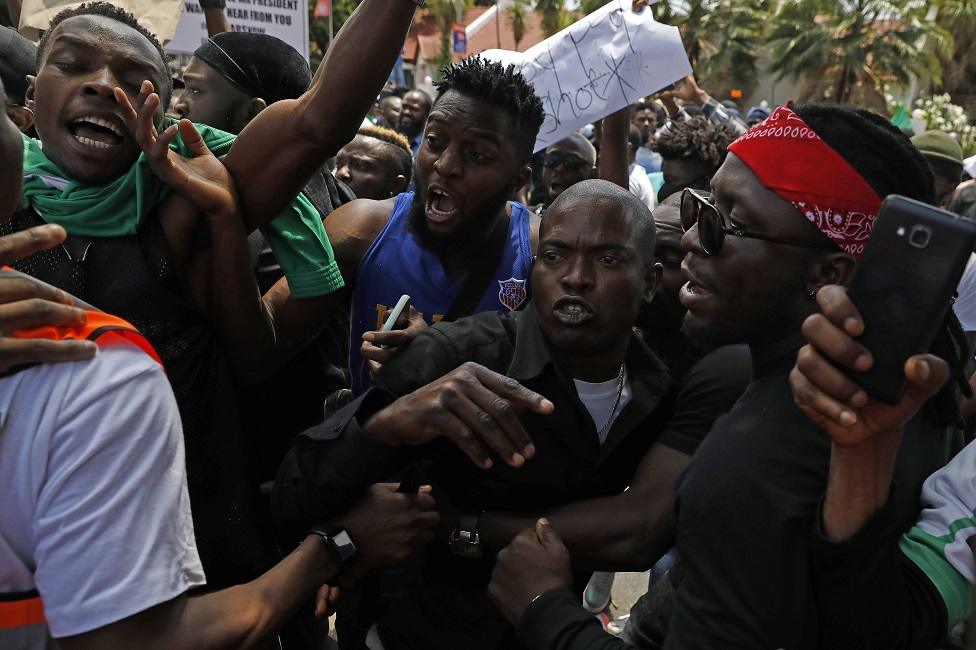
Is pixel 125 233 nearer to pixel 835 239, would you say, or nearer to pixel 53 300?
pixel 53 300

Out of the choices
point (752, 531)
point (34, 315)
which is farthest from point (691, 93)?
point (34, 315)

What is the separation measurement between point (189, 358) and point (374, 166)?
2.90 m

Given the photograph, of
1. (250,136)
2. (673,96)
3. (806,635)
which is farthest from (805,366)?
(673,96)

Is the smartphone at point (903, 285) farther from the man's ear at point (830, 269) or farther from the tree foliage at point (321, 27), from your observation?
the tree foliage at point (321, 27)

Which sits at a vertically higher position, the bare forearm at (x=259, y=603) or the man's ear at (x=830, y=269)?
the man's ear at (x=830, y=269)

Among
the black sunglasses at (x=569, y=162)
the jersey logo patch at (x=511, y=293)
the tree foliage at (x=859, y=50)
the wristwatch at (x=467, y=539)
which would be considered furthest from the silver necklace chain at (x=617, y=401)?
the tree foliage at (x=859, y=50)

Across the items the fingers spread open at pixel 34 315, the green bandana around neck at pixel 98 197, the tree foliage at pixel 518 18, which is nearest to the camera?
the fingers spread open at pixel 34 315

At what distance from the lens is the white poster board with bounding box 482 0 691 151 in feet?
13.3

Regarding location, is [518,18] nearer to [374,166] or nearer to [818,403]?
[374,166]

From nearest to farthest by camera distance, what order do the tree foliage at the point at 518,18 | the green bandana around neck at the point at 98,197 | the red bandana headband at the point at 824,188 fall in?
1. the red bandana headband at the point at 824,188
2. the green bandana around neck at the point at 98,197
3. the tree foliage at the point at 518,18

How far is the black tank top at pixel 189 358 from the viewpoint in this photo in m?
2.02

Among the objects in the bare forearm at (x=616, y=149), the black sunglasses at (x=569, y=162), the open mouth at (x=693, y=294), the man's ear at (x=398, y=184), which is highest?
the open mouth at (x=693, y=294)

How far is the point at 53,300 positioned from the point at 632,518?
1.39 m

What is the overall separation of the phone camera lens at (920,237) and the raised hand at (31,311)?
1.21 metres
